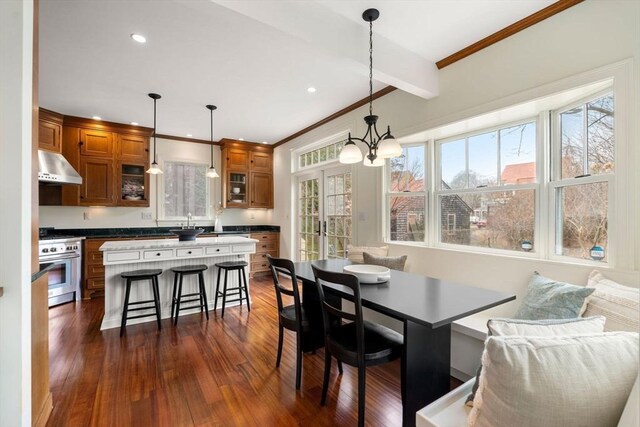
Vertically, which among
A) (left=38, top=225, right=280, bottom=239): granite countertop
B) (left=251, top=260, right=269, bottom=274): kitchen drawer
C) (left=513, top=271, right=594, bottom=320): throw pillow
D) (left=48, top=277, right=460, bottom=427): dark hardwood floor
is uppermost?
(left=38, top=225, right=280, bottom=239): granite countertop

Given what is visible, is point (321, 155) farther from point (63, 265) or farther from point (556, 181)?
point (63, 265)

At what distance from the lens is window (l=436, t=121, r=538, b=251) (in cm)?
245

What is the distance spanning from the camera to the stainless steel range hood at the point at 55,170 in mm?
3604

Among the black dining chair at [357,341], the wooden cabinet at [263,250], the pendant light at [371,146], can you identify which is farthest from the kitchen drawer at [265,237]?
the black dining chair at [357,341]

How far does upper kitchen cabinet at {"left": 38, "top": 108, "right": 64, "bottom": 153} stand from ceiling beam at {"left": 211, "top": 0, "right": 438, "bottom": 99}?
382 cm

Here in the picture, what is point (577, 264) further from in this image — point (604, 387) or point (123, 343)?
point (123, 343)

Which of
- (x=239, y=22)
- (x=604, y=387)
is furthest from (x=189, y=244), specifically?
(x=604, y=387)

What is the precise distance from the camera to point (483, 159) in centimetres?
278

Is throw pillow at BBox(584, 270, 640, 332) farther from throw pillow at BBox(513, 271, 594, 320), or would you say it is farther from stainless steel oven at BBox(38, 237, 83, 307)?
stainless steel oven at BBox(38, 237, 83, 307)

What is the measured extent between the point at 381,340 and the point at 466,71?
244 cm

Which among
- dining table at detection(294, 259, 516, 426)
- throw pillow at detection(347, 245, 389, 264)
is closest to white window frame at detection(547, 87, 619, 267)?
dining table at detection(294, 259, 516, 426)

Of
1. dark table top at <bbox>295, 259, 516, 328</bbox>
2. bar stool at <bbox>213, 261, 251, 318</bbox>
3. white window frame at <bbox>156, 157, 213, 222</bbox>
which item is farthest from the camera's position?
white window frame at <bbox>156, 157, 213, 222</bbox>

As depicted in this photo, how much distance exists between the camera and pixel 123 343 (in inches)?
107

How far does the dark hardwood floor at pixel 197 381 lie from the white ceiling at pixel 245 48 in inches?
97.5
